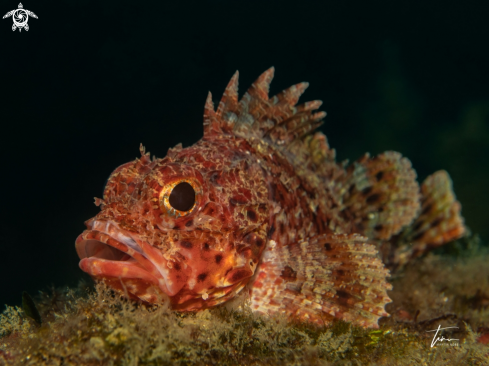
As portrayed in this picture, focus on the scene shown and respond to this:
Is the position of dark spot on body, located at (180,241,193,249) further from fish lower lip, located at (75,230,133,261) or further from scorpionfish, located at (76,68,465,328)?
fish lower lip, located at (75,230,133,261)

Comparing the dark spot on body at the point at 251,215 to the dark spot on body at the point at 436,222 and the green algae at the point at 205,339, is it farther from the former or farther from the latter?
the dark spot on body at the point at 436,222

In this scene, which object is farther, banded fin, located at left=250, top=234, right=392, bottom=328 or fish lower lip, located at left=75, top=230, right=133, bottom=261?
banded fin, located at left=250, top=234, right=392, bottom=328

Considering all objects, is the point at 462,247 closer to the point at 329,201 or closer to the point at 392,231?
the point at 392,231

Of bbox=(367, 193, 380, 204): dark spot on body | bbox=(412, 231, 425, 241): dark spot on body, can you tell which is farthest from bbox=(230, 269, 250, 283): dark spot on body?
bbox=(412, 231, 425, 241): dark spot on body


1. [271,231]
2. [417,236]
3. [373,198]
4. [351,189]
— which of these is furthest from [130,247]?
[417,236]

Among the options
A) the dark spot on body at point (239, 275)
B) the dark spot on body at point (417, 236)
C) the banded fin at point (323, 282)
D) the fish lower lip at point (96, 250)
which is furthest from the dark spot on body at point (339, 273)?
the dark spot on body at point (417, 236)

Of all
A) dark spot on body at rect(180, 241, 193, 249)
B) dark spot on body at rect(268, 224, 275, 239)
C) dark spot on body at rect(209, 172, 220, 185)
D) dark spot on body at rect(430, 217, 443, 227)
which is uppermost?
dark spot on body at rect(430, 217, 443, 227)

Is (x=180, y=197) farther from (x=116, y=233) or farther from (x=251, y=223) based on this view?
(x=251, y=223)

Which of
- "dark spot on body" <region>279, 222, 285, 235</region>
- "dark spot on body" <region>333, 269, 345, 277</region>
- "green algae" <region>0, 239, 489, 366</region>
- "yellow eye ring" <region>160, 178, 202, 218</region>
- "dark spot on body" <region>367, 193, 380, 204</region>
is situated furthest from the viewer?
"dark spot on body" <region>367, 193, 380, 204</region>

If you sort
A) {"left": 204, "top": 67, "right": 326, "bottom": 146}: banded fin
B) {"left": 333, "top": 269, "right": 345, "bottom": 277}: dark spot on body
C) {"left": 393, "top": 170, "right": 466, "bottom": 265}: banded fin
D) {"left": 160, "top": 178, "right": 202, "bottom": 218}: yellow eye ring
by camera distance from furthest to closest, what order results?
{"left": 393, "top": 170, "right": 466, "bottom": 265}: banded fin
{"left": 204, "top": 67, "right": 326, "bottom": 146}: banded fin
{"left": 333, "top": 269, "right": 345, "bottom": 277}: dark spot on body
{"left": 160, "top": 178, "right": 202, "bottom": 218}: yellow eye ring
